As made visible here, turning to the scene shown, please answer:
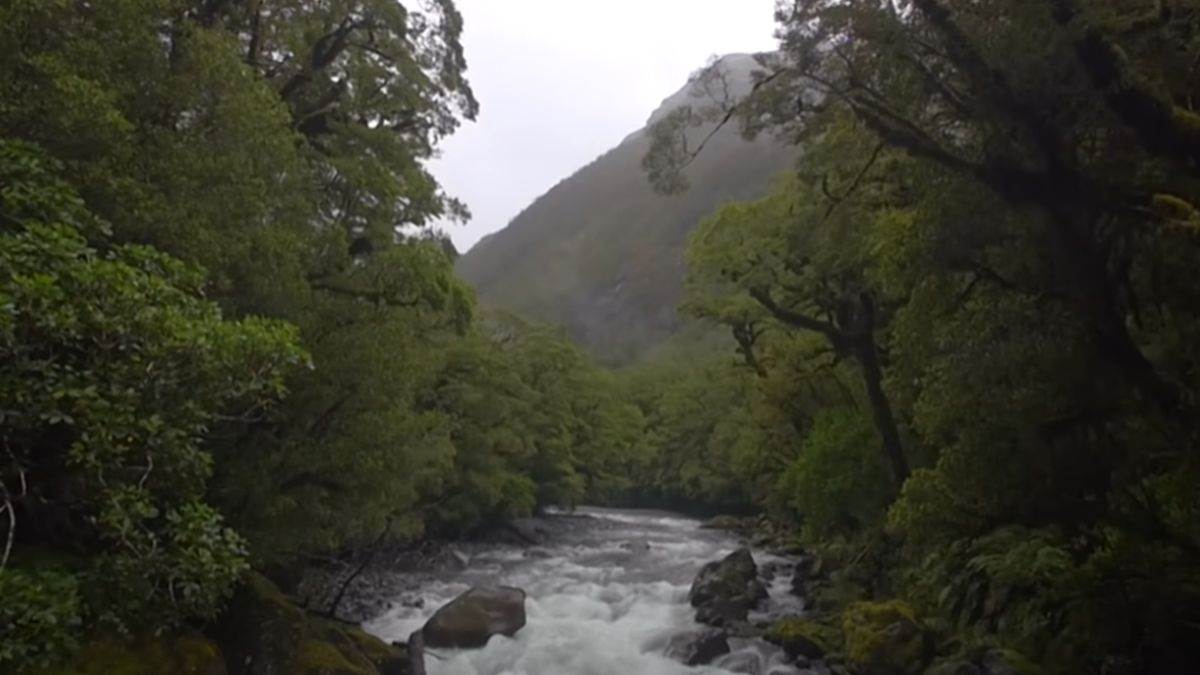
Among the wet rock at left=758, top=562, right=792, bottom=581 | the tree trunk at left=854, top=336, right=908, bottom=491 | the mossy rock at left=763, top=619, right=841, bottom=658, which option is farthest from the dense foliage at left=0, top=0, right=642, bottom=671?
the wet rock at left=758, top=562, right=792, bottom=581

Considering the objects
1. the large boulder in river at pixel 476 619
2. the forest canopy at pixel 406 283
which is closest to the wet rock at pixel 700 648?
the forest canopy at pixel 406 283

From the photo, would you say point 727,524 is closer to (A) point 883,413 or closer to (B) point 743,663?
(A) point 883,413

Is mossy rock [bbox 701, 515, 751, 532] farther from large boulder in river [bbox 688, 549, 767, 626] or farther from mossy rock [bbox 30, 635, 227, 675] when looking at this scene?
mossy rock [bbox 30, 635, 227, 675]

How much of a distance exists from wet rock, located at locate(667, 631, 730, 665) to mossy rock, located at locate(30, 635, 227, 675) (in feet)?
34.5

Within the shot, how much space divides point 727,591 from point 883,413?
671 cm

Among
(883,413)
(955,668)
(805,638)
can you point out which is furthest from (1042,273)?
→ (805,638)

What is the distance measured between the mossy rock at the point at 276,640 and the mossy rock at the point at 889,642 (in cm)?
860

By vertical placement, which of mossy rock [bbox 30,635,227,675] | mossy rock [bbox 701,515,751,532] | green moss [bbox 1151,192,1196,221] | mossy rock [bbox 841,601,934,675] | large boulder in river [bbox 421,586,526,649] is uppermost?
green moss [bbox 1151,192,1196,221]

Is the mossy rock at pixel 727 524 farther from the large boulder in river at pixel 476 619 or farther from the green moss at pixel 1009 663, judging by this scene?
the green moss at pixel 1009 663

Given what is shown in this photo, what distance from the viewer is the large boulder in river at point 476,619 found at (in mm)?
18859

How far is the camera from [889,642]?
16047 millimetres

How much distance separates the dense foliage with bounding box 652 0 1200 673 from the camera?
30.5 ft

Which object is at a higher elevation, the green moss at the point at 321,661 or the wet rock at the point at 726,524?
the green moss at the point at 321,661

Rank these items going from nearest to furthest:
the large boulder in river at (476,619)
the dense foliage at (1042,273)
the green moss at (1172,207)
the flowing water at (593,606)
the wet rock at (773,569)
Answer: the green moss at (1172,207), the dense foliage at (1042,273), the flowing water at (593,606), the large boulder in river at (476,619), the wet rock at (773,569)
